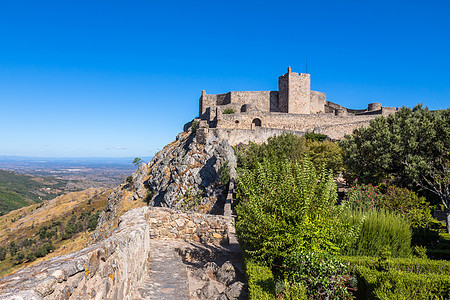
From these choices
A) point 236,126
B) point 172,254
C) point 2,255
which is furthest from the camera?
point 2,255

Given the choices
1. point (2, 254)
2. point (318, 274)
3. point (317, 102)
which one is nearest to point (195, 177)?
point (318, 274)

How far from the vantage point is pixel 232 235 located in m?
9.62

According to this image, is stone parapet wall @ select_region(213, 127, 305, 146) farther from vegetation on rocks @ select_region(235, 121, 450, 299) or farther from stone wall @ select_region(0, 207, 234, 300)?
stone wall @ select_region(0, 207, 234, 300)

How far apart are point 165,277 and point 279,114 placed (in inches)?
1222

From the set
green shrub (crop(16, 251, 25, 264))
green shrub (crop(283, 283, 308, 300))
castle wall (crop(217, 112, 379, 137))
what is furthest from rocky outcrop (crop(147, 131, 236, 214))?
green shrub (crop(16, 251, 25, 264))

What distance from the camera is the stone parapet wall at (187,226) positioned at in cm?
969

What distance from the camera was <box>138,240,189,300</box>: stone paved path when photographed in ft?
17.0

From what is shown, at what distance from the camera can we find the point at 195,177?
86.1 ft

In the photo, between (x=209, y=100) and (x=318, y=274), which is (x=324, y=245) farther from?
(x=209, y=100)

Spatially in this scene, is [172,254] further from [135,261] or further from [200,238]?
[135,261]

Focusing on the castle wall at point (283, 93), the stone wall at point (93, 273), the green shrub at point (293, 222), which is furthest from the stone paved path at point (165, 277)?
the castle wall at point (283, 93)

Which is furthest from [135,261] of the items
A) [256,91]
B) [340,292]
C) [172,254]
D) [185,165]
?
[256,91]

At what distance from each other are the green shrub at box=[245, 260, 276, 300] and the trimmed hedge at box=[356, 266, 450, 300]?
1.58m

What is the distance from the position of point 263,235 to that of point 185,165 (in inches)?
908
